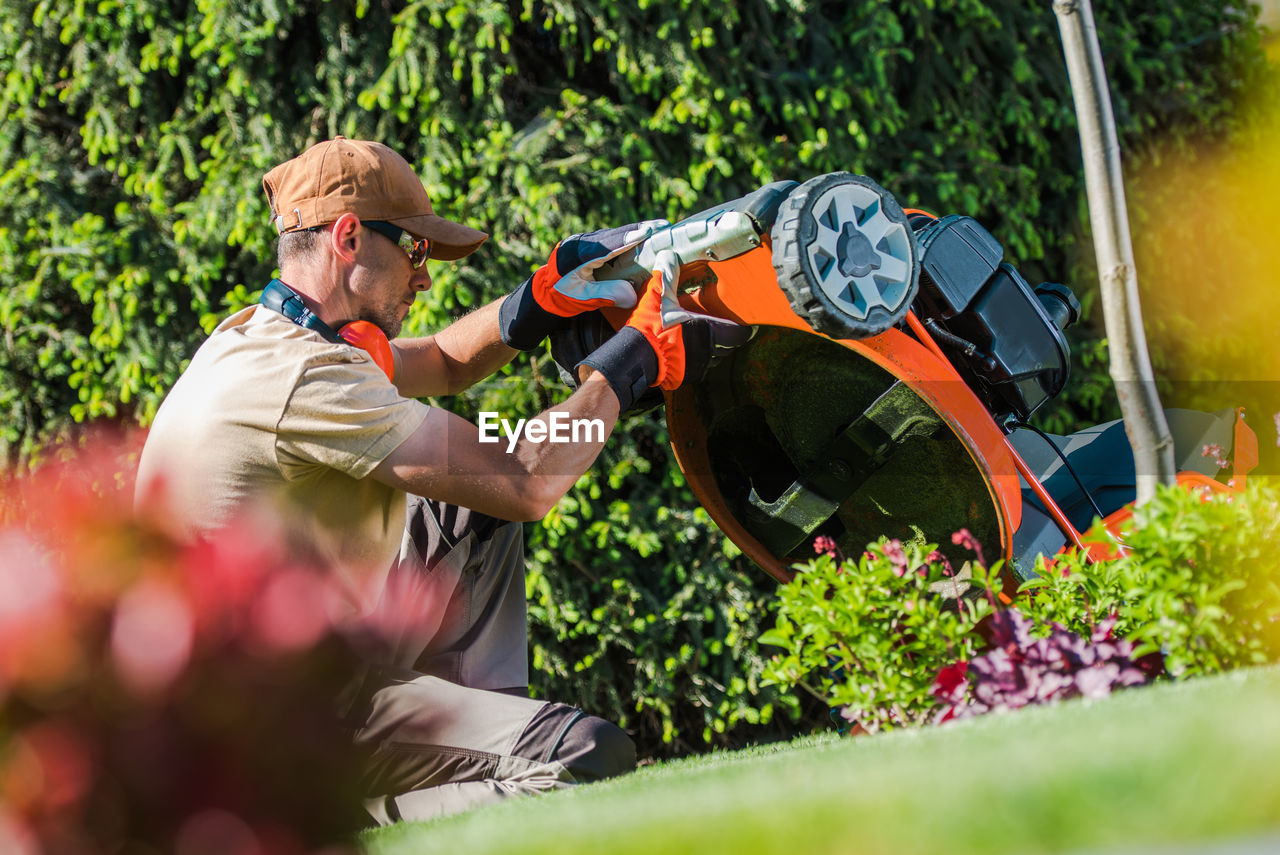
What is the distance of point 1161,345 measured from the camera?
16.5ft

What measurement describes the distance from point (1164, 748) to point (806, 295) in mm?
1319

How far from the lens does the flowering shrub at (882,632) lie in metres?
2.11

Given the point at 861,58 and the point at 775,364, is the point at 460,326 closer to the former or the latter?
the point at 775,364

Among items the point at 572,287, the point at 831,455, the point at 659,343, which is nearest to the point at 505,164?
the point at 572,287

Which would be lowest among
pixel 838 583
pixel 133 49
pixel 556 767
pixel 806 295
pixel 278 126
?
pixel 556 767

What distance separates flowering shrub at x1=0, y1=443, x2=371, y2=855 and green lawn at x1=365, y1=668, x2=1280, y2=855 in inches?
13.4

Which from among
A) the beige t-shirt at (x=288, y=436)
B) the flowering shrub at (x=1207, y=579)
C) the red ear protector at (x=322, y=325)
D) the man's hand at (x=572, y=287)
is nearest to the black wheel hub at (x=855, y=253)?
the man's hand at (x=572, y=287)

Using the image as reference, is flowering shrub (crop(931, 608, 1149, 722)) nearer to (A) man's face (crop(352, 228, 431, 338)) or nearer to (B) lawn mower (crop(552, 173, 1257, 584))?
(B) lawn mower (crop(552, 173, 1257, 584))

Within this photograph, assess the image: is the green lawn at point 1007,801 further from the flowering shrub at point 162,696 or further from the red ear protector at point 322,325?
the red ear protector at point 322,325

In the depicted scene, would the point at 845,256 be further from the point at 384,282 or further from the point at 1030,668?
the point at 384,282

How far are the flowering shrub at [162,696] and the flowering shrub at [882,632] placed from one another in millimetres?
1166

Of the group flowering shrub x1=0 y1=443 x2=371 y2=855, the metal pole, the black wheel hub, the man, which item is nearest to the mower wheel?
the black wheel hub

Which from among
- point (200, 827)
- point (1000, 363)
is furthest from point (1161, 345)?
point (200, 827)

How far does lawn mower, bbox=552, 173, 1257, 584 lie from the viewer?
8.09 feet
